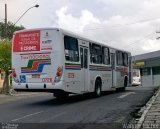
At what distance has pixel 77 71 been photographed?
19406 millimetres

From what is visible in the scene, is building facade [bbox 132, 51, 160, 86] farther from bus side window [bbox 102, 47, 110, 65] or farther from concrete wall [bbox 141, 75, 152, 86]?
bus side window [bbox 102, 47, 110, 65]

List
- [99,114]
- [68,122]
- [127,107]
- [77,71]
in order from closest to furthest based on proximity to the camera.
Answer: [68,122] < [99,114] < [127,107] < [77,71]

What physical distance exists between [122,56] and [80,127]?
56.9ft

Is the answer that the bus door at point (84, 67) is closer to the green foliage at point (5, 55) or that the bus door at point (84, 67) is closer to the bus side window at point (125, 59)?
the bus side window at point (125, 59)

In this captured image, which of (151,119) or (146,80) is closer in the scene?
(151,119)

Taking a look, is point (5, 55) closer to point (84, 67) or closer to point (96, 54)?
point (96, 54)

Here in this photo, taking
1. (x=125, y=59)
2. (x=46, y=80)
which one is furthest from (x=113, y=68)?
(x=46, y=80)

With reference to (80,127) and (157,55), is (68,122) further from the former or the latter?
(157,55)

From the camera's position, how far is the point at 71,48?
18938mm

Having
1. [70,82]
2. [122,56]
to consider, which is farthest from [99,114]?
[122,56]

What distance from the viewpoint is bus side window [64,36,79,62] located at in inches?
725

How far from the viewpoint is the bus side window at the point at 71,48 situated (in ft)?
60.4

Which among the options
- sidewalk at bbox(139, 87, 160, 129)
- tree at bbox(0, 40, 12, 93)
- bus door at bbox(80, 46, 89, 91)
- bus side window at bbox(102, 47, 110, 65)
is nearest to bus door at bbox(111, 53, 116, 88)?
bus side window at bbox(102, 47, 110, 65)

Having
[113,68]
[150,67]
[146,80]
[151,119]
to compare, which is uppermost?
[150,67]
